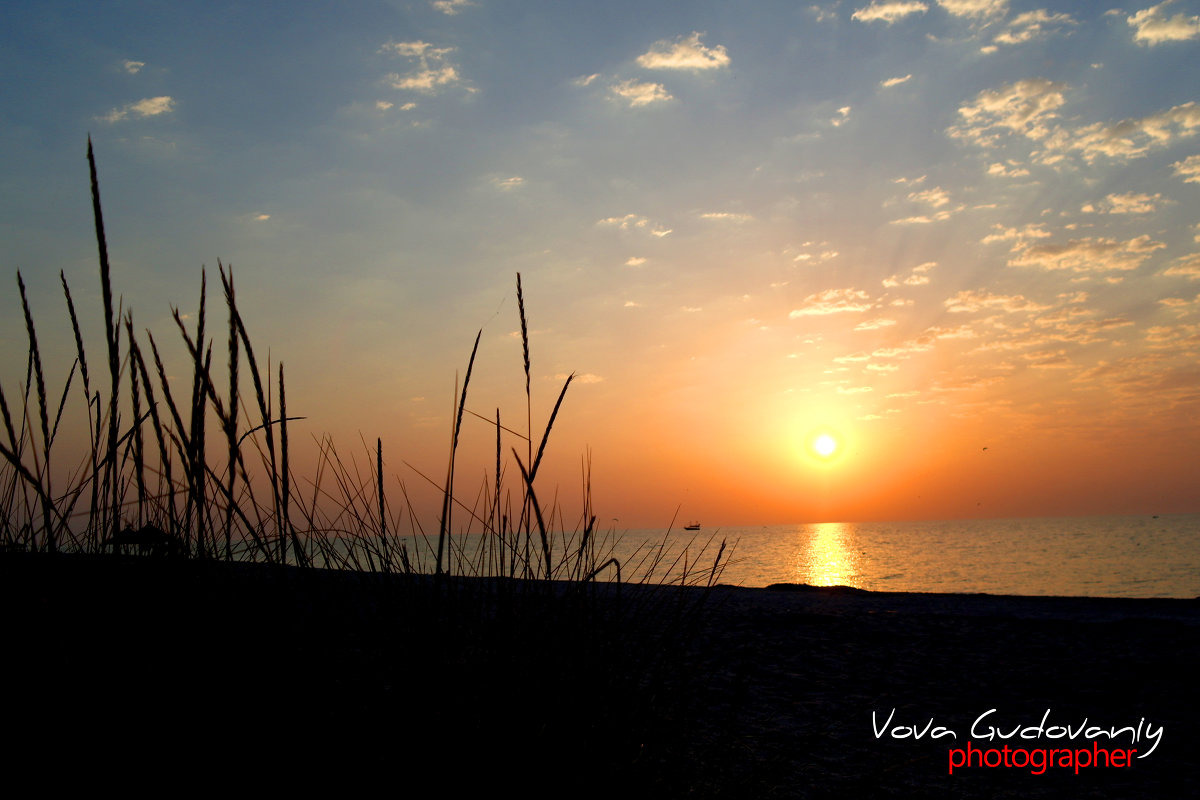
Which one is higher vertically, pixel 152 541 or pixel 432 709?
pixel 152 541

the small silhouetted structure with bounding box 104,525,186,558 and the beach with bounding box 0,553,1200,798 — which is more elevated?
the small silhouetted structure with bounding box 104,525,186,558

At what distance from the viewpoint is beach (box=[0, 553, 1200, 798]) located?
1.22 m

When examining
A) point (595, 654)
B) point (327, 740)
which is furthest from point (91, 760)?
point (595, 654)

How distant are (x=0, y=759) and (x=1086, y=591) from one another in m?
28.1

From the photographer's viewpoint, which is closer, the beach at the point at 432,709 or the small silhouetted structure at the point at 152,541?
the beach at the point at 432,709

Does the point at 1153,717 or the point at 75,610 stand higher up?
the point at 75,610

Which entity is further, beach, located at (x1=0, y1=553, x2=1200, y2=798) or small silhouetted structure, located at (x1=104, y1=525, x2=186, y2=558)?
small silhouetted structure, located at (x1=104, y1=525, x2=186, y2=558)

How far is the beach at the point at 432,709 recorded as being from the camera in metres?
1.22

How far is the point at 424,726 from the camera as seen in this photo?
1.28 metres

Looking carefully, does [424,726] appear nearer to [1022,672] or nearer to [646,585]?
[646,585]

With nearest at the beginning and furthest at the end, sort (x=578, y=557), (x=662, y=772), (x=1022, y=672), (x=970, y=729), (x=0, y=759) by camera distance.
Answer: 1. (x=0, y=759)
2. (x=662, y=772)
3. (x=578, y=557)
4. (x=970, y=729)
5. (x=1022, y=672)

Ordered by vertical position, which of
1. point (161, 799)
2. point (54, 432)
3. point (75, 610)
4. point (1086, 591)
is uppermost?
point (54, 432)

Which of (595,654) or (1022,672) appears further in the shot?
(1022,672)

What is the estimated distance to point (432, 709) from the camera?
4.32 ft
